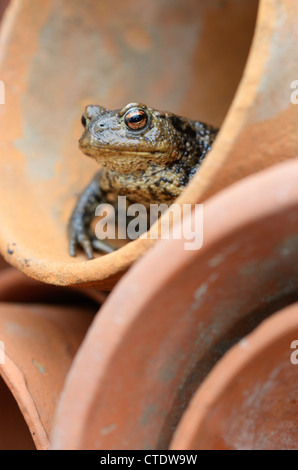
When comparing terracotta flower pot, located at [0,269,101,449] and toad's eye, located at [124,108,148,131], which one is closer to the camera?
terracotta flower pot, located at [0,269,101,449]

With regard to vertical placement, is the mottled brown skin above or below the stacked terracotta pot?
above

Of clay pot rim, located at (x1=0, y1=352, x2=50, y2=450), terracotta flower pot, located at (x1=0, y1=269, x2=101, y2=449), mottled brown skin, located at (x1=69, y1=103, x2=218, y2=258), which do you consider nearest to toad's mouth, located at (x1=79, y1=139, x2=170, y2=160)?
mottled brown skin, located at (x1=69, y1=103, x2=218, y2=258)

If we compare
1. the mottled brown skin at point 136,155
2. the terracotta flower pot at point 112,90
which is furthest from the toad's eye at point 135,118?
the terracotta flower pot at point 112,90

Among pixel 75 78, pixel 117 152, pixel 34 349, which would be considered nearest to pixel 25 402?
pixel 34 349

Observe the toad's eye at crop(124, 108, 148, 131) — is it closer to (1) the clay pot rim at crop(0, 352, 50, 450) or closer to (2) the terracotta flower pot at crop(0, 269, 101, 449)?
(2) the terracotta flower pot at crop(0, 269, 101, 449)

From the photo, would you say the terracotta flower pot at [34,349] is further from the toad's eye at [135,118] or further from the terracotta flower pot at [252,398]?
the toad's eye at [135,118]

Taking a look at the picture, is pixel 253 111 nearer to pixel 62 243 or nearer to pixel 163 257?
pixel 163 257
